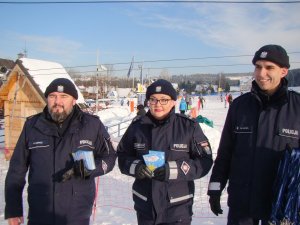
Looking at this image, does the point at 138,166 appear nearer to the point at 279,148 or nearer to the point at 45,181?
the point at 45,181

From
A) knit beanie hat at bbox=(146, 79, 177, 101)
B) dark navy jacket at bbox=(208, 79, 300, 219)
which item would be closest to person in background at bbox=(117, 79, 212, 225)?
knit beanie hat at bbox=(146, 79, 177, 101)

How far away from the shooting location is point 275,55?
2.81 meters

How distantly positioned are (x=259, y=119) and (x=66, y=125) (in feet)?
6.15

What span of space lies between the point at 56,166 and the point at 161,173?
103 cm

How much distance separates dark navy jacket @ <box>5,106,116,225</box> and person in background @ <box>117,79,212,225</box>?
1.42 feet

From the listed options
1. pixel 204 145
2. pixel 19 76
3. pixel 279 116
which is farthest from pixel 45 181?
pixel 19 76

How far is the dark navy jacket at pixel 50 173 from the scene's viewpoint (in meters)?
3.09

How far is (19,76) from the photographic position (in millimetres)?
12023

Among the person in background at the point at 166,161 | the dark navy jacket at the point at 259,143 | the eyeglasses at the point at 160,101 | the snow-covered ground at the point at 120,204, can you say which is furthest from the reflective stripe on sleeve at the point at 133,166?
the snow-covered ground at the point at 120,204

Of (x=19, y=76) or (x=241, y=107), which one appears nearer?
(x=241, y=107)

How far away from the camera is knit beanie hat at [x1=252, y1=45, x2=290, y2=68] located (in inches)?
111

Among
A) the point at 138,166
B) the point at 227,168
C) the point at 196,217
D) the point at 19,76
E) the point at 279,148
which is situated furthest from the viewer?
the point at 19,76

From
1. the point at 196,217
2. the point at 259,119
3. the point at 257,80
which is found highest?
the point at 257,80

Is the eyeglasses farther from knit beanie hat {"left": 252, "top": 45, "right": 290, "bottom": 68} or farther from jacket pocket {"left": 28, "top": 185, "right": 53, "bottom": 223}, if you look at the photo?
Result: jacket pocket {"left": 28, "top": 185, "right": 53, "bottom": 223}
